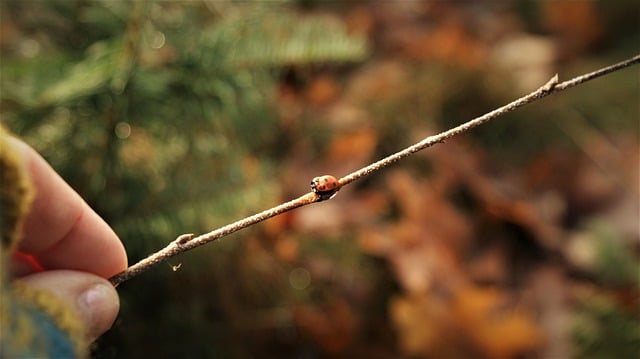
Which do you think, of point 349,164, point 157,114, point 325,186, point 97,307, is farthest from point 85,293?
point 349,164

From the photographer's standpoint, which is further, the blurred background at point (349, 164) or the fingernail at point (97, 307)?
the blurred background at point (349, 164)

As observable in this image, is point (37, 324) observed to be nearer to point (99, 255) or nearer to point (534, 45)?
point (99, 255)

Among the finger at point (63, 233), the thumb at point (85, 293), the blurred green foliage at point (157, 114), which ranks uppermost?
the blurred green foliage at point (157, 114)

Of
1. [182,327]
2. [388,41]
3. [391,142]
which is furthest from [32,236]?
[388,41]

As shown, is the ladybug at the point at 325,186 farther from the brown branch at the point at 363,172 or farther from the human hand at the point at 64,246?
the human hand at the point at 64,246

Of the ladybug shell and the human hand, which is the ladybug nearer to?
the ladybug shell

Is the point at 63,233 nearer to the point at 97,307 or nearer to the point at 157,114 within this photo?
the point at 97,307

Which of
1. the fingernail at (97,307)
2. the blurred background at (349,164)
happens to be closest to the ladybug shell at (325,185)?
the fingernail at (97,307)
